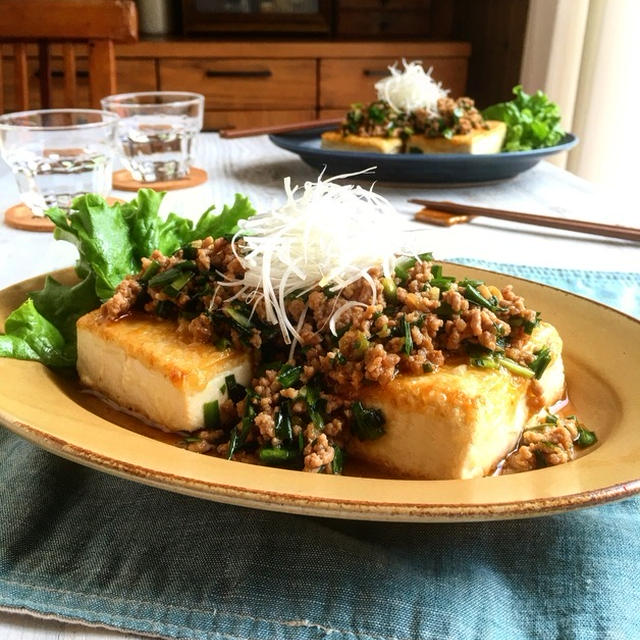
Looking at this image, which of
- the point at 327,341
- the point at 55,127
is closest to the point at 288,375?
the point at 327,341

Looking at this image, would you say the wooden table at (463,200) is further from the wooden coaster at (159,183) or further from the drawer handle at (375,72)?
the drawer handle at (375,72)

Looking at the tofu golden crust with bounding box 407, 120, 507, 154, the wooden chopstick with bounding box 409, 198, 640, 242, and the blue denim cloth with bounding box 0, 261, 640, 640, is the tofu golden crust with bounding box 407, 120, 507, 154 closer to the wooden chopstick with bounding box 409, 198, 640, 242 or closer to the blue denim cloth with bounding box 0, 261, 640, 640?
the wooden chopstick with bounding box 409, 198, 640, 242

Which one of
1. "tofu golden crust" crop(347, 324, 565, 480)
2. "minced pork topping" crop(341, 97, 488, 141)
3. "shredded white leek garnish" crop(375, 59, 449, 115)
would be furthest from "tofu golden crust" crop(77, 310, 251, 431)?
"shredded white leek garnish" crop(375, 59, 449, 115)

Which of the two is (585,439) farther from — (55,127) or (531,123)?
(531,123)

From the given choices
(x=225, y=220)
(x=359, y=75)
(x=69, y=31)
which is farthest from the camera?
(x=359, y=75)

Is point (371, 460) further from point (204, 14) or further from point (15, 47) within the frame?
point (204, 14)

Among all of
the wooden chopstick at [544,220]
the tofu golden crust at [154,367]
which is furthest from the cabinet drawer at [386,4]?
the tofu golden crust at [154,367]

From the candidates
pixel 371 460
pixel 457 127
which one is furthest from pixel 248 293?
pixel 457 127

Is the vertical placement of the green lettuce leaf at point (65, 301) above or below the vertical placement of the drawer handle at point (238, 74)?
below
